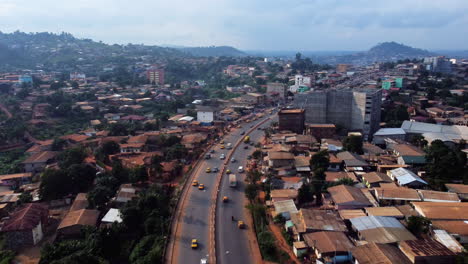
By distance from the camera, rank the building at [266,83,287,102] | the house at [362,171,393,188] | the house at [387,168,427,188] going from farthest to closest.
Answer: the building at [266,83,287,102]
the house at [362,171,393,188]
the house at [387,168,427,188]

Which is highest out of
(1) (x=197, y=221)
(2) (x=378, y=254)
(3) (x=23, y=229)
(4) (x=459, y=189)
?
(4) (x=459, y=189)

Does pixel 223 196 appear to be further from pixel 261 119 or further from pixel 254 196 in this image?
pixel 261 119

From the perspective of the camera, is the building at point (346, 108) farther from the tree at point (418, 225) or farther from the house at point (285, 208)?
the tree at point (418, 225)

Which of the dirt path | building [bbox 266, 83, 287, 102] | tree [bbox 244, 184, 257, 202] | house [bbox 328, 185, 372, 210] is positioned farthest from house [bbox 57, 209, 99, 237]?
building [bbox 266, 83, 287, 102]

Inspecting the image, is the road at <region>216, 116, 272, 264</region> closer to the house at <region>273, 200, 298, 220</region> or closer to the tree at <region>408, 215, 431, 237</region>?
the house at <region>273, 200, 298, 220</region>

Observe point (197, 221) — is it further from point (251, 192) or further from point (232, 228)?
point (251, 192)

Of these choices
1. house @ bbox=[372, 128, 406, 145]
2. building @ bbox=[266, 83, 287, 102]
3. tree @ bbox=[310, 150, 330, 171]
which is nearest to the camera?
tree @ bbox=[310, 150, 330, 171]

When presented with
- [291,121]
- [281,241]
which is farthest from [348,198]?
[291,121]
